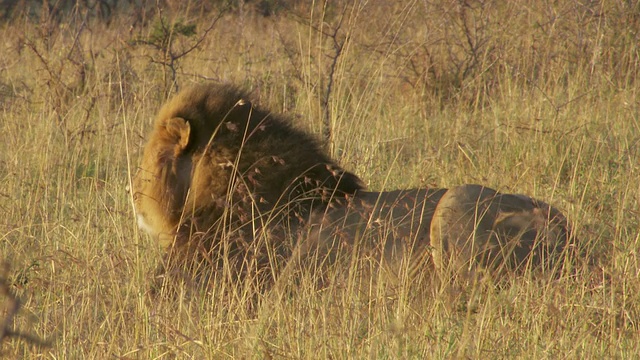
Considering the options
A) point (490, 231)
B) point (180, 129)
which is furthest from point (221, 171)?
point (490, 231)

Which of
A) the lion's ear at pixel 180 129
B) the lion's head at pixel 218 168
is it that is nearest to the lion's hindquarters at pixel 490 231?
the lion's head at pixel 218 168

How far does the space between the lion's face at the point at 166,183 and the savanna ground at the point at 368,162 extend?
0.46 feet

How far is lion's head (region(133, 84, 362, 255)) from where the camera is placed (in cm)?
405

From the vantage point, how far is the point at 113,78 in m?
7.34

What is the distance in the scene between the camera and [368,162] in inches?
204

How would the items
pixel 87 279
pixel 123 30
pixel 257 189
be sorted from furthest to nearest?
pixel 123 30
pixel 257 189
pixel 87 279

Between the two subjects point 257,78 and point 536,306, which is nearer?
point 536,306

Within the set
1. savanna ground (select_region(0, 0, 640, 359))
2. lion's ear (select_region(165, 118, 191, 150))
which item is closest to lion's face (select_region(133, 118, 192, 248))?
lion's ear (select_region(165, 118, 191, 150))

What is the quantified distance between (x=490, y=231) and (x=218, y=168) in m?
1.23

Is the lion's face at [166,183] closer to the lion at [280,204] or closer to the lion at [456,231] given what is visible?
the lion at [280,204]

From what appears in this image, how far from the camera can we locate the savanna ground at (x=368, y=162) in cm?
306

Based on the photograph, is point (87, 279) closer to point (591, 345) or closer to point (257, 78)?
point (591, 345)

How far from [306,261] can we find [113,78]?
4117 mm

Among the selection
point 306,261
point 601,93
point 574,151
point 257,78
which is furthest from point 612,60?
point 306,261
